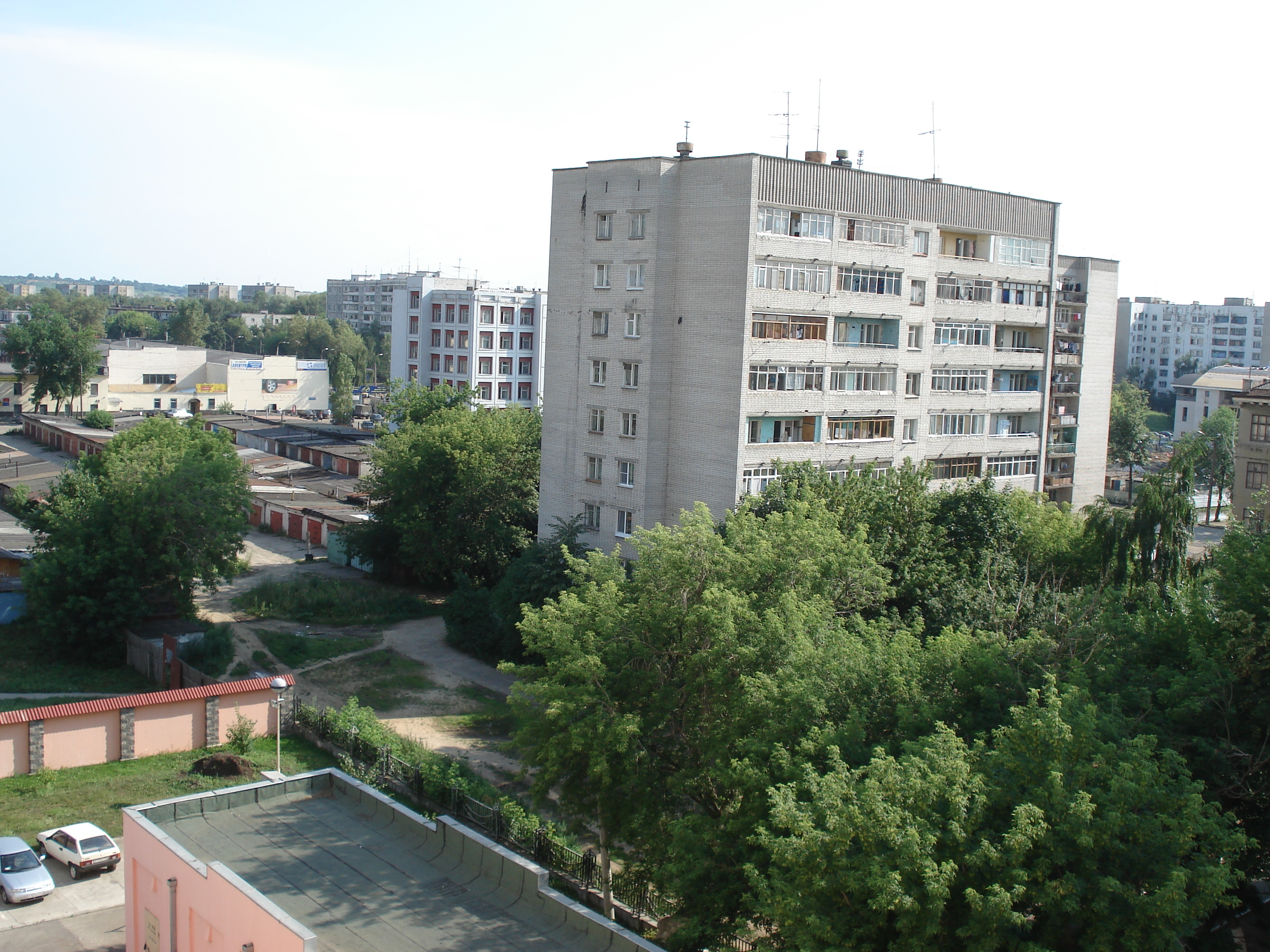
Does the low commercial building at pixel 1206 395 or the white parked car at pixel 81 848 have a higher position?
the low commercial building at pixel 1206 395

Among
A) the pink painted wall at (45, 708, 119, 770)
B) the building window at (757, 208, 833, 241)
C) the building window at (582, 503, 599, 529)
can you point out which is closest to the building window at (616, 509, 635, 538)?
the building window at (582, 503, 599, 529)

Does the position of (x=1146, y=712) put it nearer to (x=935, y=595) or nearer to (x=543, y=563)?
(x=935, y=595)

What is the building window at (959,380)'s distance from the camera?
38.0 metres

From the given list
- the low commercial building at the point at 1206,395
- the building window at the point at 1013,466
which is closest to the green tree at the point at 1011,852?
the building window at the point at 1013,466

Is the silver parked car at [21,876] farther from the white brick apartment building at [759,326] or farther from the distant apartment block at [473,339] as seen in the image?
the distant apartment block at [473,339]

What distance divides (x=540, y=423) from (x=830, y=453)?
50.2ft

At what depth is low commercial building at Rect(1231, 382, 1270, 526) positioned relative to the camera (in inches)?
1700

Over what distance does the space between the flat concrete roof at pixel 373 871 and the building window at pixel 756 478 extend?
17.5m

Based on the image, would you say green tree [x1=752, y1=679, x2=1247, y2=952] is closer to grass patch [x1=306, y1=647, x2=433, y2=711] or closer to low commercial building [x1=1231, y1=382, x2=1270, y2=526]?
grass patch [x1=306, y1=647, x2=433, y2=711]

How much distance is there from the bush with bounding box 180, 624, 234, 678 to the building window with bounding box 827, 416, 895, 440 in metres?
20.2

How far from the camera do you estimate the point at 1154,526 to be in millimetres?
28250

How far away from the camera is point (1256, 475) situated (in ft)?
142

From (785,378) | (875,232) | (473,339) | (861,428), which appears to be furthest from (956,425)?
(473,339)

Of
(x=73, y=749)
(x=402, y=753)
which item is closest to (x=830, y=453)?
(x=402, y=753)
